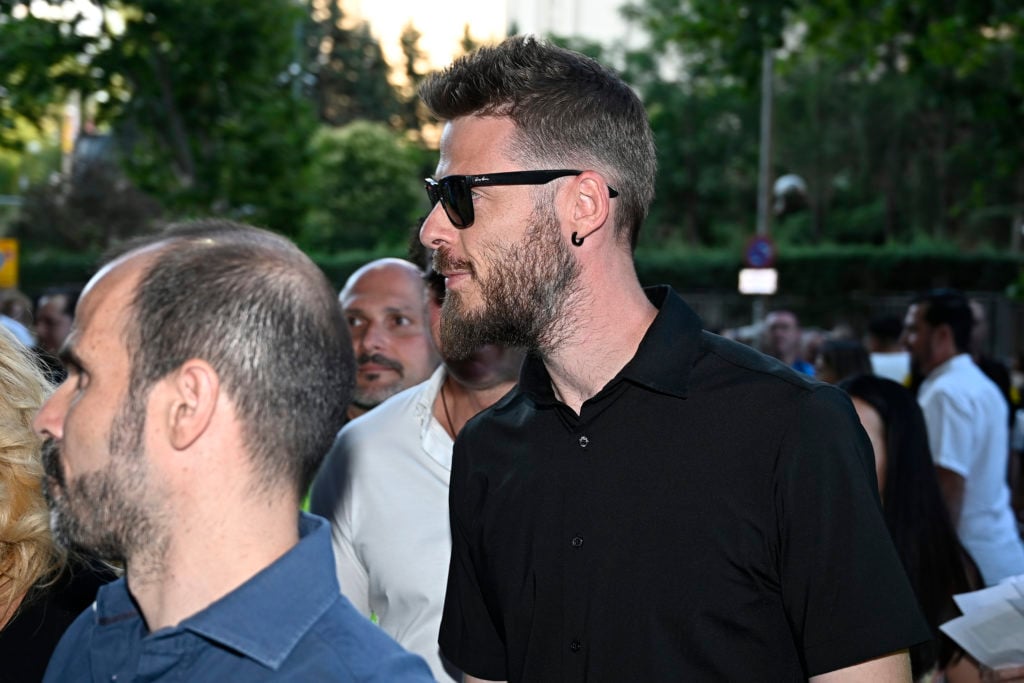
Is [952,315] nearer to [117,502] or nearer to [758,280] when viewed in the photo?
[117,502]

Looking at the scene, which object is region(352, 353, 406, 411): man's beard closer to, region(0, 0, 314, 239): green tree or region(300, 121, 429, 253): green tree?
region(0, 0, 314, 239): green tree

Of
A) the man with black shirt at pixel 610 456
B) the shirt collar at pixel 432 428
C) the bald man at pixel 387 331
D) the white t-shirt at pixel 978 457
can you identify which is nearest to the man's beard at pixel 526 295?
the man with black shirt at pixel 610 456

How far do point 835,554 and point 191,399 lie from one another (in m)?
1.20

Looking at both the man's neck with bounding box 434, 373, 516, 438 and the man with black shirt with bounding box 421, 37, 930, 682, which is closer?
the man with black shirt with bounding box 421, 37, 930, 682

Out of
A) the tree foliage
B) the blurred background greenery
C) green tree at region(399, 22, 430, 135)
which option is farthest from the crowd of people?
green tree at region(399, 22, 430, 135)

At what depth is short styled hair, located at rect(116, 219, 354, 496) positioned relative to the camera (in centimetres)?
165

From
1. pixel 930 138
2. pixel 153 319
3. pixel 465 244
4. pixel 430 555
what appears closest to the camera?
pixel 153 319

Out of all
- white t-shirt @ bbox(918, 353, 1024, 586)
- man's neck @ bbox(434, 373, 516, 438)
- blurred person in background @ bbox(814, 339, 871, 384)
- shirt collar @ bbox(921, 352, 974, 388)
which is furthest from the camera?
blurred person in background @ bbox(814, 339, 871, 384)

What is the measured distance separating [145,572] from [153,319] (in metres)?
0.35

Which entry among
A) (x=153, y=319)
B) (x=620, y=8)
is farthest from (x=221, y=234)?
(x=620, y=8)

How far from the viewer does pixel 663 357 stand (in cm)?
246

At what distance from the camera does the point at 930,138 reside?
41.9 metres

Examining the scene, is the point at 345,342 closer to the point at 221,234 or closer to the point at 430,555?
the point at 221,234

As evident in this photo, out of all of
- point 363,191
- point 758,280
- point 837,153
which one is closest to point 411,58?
point 363,191
